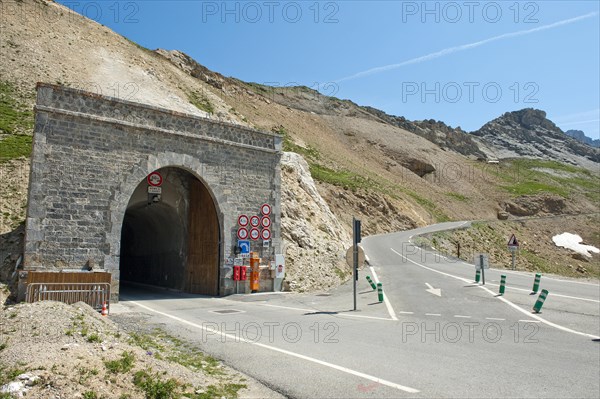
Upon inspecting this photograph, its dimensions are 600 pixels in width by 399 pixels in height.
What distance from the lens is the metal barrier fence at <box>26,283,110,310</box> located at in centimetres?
1292

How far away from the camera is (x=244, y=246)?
18.3m

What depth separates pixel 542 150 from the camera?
460 feet

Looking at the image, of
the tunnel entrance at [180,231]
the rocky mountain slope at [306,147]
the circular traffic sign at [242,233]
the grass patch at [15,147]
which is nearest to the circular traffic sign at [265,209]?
the circular traffic sign at [242,233]

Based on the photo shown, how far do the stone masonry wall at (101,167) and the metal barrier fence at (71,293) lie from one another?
801mm

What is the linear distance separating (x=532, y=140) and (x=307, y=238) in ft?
473

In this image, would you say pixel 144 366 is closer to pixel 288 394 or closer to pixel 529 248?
pixel 288 394

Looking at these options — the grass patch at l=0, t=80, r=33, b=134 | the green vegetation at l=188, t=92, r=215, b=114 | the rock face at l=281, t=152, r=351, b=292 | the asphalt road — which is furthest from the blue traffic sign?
the green vegetation at l=188, t=92, r=215, b=114

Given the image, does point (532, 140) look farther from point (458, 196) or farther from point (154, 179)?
point (154, 179)

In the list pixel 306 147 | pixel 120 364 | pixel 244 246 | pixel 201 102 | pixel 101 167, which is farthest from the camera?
pixel 306 147

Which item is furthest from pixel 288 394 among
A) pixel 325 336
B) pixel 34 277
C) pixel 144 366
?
pixel 34 277

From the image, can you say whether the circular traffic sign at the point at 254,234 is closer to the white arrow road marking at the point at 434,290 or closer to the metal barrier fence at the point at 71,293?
the metal barrier fence at the point at 71,293

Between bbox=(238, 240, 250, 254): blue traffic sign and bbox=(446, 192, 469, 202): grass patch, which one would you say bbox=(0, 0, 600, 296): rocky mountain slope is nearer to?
bbox=(446, 192, 469, 202): grass patch

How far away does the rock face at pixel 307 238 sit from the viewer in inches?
778

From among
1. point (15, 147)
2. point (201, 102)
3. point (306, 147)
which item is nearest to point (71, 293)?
point (15, 147)
